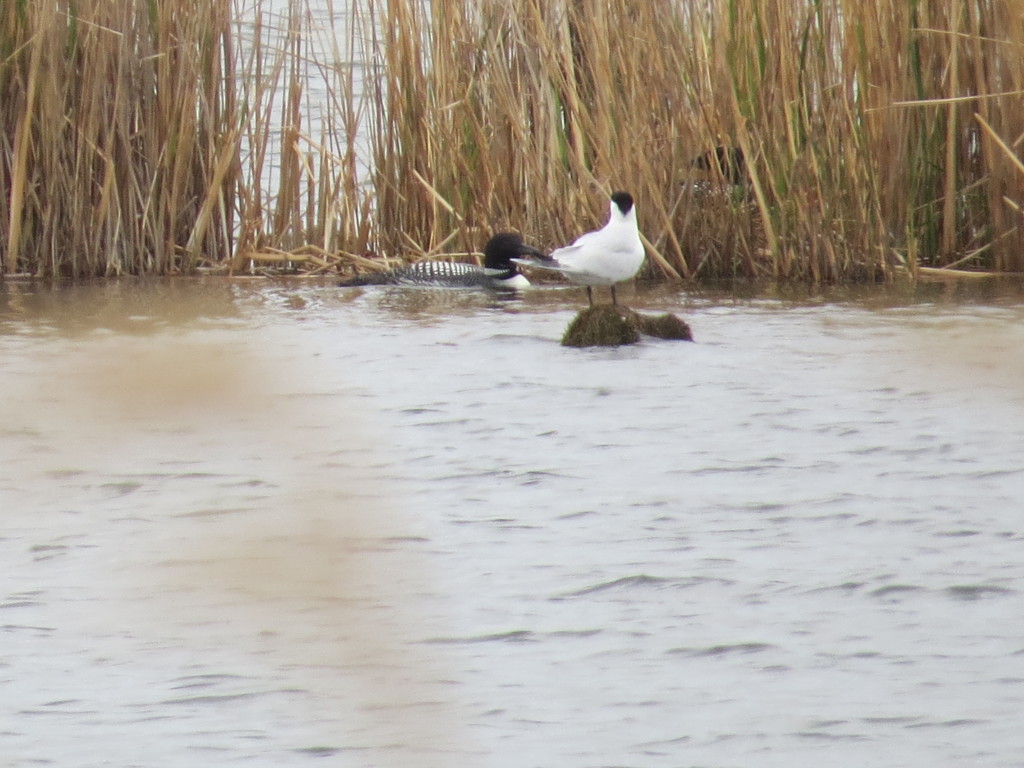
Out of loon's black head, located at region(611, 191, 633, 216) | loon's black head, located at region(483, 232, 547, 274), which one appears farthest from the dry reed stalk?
loon's black head, located at region(611, 191, 633, 216)

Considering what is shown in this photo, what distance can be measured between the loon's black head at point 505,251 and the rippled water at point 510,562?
2042 mm

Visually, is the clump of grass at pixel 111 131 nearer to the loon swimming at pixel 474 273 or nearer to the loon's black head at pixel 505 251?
the loon swimming at pixel 474 273

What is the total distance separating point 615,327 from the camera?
6594 millimetres

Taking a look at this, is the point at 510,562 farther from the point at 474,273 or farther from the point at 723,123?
the point at 474,273

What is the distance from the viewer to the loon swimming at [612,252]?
24.0ft

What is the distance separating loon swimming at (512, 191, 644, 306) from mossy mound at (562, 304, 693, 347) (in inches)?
22.5

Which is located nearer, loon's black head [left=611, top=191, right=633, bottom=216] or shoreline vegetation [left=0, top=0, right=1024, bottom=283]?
loon's black head [left=611, top=191, right=633, bottom=216]

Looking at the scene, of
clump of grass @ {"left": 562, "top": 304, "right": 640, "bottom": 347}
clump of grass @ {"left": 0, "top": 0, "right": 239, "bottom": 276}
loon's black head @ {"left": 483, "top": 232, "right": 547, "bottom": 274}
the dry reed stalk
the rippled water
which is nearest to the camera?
the rippled water

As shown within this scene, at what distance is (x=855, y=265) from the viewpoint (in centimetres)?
824

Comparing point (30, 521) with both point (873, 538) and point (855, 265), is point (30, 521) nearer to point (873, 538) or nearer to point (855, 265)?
point (873, 538)

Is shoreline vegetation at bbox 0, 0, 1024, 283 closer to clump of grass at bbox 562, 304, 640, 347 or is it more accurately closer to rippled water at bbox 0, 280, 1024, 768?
clump of grass at bbox 562, 304, 640, 347

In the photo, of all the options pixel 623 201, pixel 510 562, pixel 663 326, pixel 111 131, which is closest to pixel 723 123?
pixel 623 201

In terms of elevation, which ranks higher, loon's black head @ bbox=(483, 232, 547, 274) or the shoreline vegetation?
the shoreline vegetation

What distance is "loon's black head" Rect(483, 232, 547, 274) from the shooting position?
8281 millimetres
